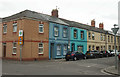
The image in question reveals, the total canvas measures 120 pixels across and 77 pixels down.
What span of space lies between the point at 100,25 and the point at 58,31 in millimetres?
24797

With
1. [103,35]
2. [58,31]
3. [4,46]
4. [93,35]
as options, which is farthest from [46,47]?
[103,35]

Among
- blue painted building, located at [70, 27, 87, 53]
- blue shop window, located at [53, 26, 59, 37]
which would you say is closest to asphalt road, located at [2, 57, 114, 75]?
blue shop window, located at [53, 26, 59, 37]

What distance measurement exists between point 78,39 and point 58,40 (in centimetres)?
654

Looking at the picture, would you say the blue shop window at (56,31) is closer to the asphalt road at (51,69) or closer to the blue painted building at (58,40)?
the blue painted building at (58,40)

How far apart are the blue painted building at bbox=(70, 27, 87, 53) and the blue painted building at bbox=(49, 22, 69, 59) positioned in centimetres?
150

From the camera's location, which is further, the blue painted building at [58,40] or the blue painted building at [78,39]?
the blue painted building at [78,39]

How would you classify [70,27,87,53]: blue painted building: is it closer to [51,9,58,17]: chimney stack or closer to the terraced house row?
the terraced house row

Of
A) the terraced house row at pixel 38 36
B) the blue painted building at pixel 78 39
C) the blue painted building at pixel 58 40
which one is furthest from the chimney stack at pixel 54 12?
the blue painted building at pixel 78 39

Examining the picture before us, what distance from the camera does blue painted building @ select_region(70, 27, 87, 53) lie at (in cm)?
2980

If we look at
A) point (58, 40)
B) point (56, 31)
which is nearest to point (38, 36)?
point (56, 31)

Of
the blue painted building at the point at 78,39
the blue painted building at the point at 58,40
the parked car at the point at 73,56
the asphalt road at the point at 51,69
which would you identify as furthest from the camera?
the blue painted building at the point at 78,39

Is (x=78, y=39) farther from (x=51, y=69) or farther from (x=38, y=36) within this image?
(x=51, y=69)

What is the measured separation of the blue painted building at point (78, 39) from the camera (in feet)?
97.8

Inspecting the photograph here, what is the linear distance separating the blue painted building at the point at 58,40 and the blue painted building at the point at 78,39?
150 centimetres
